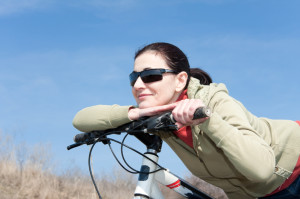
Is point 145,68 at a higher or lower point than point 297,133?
higher

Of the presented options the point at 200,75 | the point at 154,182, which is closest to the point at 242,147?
the point at 154,182

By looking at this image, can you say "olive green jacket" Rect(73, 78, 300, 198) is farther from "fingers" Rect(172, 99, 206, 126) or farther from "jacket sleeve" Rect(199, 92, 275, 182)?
"fingers" Rect(172, 99, 206, 126)

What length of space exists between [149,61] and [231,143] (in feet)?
3.04

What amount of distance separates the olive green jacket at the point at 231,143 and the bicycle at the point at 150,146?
0.17m

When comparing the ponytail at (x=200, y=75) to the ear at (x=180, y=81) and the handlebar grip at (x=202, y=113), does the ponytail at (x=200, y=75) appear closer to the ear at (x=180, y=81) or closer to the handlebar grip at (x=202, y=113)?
the ear at (x=180, y=81)

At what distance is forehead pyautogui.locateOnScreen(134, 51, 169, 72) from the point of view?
9.48ft

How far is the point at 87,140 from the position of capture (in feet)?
9.75

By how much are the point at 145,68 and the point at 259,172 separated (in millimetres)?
1078

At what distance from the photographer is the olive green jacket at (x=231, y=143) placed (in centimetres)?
234

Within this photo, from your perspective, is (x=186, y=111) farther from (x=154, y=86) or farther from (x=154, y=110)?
(x=154, y=86)

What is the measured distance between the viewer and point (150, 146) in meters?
2.74

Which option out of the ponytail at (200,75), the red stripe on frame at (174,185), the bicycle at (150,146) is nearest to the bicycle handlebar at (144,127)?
the bicycle at (150,146)

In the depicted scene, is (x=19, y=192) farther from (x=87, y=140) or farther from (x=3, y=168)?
(x=87, y=140)

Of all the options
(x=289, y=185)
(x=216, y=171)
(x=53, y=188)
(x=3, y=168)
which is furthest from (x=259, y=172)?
(x=3, y=168)
